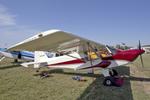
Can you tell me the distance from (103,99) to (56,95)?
6.06ft

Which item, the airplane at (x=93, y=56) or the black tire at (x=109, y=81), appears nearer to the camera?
the black tire at (x=109, y=81)

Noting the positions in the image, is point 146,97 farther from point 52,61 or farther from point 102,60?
point 52,61

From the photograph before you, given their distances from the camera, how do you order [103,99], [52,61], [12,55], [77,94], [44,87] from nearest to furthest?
[103,99]
[77,94]
[44,87]
[52,61]
[12,55]

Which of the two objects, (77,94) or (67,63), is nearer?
(77,94)

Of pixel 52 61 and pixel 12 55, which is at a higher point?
pixel 12 55

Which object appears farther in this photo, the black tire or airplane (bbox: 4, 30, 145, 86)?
airplane (bbox: 4, 30, 145, 86)

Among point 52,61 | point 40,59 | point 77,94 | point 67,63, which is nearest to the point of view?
point 77,94

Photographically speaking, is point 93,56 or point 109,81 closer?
point 109,81

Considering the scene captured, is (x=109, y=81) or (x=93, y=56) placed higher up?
(x=93, y=56)

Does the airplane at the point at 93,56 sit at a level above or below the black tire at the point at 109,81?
above

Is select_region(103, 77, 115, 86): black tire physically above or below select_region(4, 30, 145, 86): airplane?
below

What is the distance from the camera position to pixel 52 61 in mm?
12031

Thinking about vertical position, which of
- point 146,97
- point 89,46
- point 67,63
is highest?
point 89,46

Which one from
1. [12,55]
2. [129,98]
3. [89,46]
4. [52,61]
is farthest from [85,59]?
[12,55]
